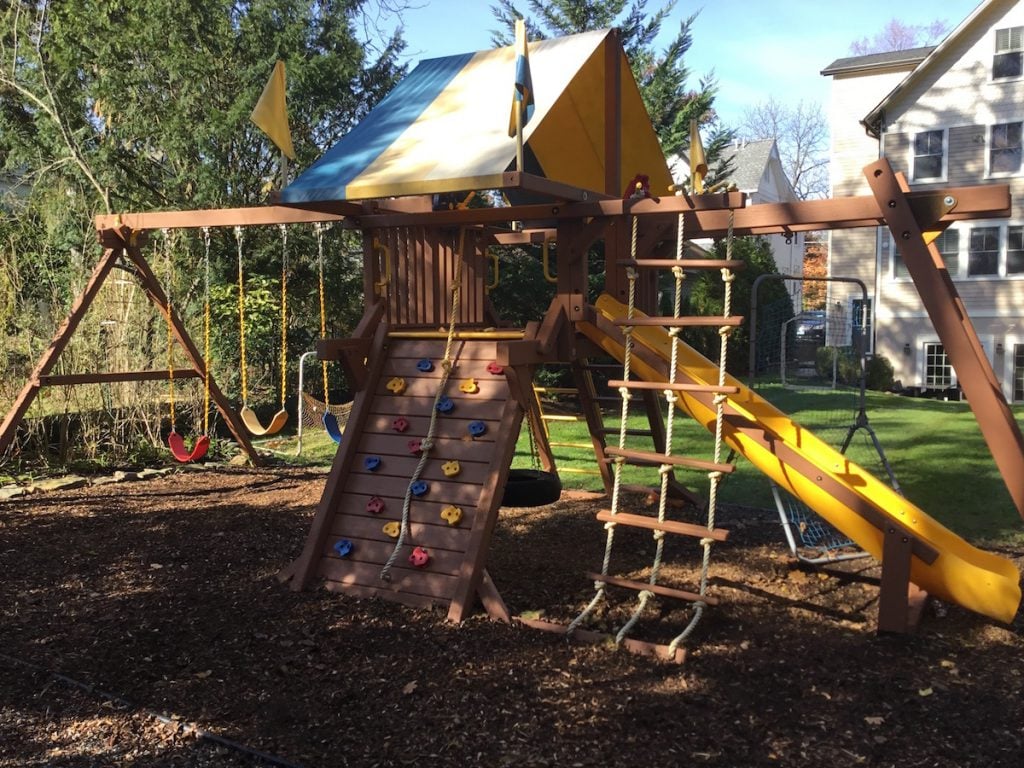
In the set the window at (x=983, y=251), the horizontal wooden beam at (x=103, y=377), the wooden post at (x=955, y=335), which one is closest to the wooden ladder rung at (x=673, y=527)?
the wooden post at (x=955, y=335)

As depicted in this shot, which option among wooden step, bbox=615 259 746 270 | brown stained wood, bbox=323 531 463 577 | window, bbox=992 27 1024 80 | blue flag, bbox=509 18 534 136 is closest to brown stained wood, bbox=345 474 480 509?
brown stained wood, bbox=323 531 463 577

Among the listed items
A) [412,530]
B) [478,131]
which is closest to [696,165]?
[478,131]

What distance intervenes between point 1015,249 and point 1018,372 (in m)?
2.74

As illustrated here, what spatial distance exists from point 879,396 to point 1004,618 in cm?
1481

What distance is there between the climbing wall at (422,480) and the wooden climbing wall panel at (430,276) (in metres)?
0.20

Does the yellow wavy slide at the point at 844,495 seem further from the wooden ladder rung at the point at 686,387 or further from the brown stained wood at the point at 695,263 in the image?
the brown stained wood at the point at 695,263

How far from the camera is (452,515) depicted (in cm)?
462

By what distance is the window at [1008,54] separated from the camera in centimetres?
1859

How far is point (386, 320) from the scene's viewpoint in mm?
5566

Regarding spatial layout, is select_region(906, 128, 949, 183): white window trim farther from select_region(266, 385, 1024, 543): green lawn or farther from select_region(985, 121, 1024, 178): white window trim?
select_region(266, 385, 1024, 543): green lawn

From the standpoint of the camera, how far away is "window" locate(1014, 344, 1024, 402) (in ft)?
61.8

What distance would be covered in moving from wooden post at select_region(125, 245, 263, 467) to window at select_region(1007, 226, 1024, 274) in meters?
17.2

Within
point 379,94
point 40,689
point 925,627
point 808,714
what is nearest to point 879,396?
point 379,94

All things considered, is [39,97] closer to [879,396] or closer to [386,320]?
[386,320]
